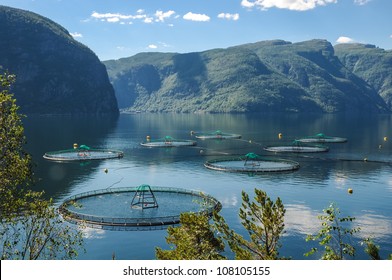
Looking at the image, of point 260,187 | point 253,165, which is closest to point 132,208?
point 260,187

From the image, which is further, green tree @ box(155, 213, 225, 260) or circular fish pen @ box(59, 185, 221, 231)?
circular fish pen @ box(59, 185, 221, 231)

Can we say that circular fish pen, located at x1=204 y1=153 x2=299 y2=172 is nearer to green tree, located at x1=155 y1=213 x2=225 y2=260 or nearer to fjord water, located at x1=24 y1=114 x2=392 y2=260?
fjord water, located at x1=24 y1=114 x2=392 y2=260

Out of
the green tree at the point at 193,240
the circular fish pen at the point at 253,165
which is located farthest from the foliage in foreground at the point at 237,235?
the circular fish pen at the point at 253,165

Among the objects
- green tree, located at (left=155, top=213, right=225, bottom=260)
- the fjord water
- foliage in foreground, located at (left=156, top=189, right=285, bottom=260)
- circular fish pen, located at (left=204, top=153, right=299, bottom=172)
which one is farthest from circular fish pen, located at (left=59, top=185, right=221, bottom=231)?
circular fish pen, located at (left=204, top=153, right=299, bottom=172)

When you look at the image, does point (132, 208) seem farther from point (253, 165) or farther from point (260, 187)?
point (253, 165)

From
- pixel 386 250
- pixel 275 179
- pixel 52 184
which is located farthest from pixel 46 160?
pixel 386 250
